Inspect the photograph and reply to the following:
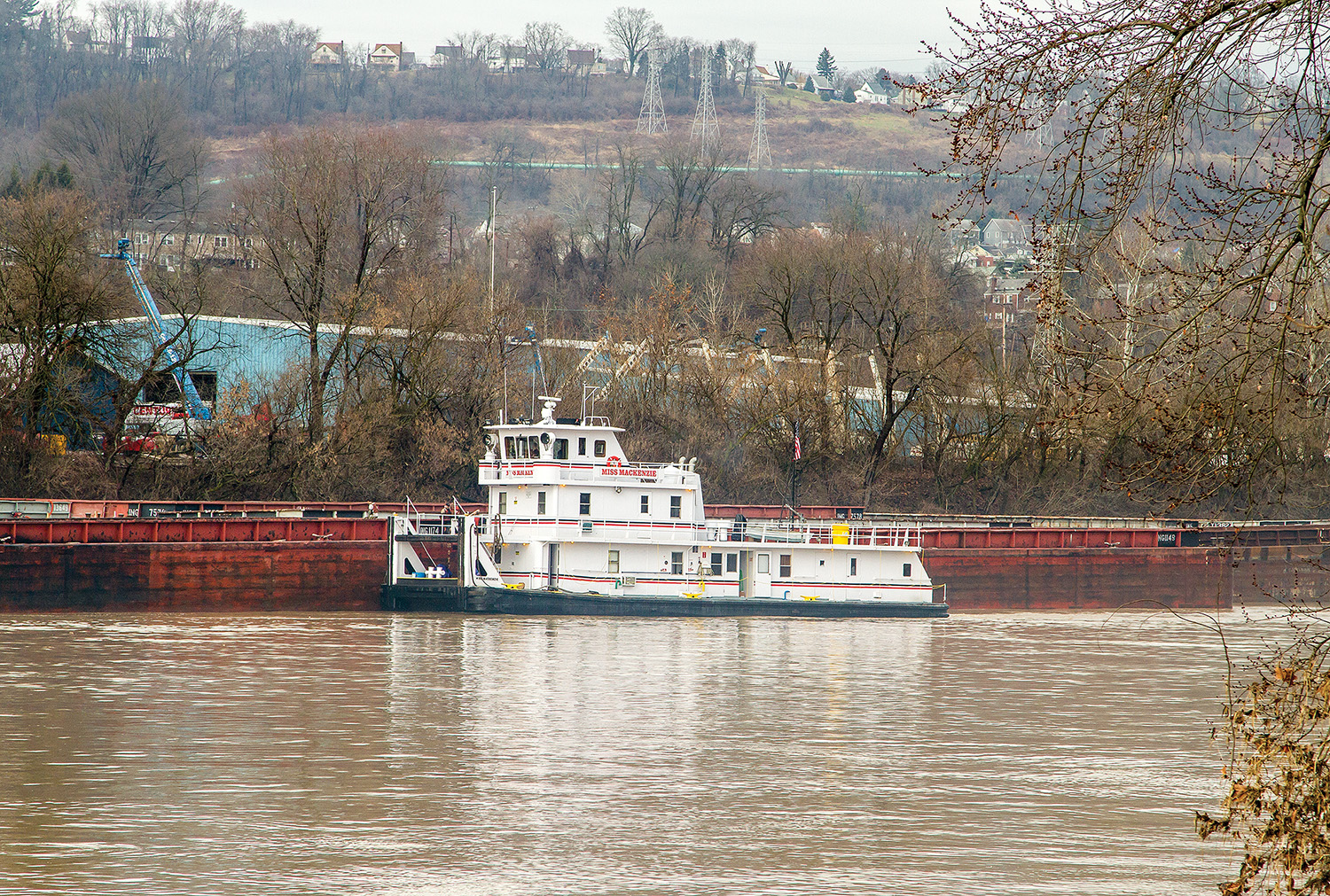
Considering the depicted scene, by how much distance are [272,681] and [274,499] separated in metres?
25.0

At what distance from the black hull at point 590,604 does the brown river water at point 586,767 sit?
16.9 ft

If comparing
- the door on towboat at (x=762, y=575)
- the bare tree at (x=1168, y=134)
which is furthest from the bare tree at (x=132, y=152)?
the bare tree at (x=1168, y=134)

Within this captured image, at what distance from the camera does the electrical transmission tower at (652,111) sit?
18024 centimetres

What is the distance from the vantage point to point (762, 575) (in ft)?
145

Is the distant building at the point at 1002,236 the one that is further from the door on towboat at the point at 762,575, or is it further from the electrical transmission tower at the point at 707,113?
the door on towboat at the point at 762,575

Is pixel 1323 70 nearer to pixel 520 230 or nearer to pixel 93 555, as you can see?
pixel 93 555

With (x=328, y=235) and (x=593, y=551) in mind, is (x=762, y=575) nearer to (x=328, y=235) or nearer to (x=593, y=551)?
(x=593, y=551)

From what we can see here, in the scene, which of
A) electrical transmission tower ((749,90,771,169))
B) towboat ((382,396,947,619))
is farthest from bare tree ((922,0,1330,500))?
electrical transmission tower ((749,90,771,169))

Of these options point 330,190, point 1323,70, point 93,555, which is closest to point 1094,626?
point 93,555

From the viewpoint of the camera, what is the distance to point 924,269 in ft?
211

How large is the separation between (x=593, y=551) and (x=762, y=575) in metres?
5.52

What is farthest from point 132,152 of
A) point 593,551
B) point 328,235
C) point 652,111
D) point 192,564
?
point 652,111

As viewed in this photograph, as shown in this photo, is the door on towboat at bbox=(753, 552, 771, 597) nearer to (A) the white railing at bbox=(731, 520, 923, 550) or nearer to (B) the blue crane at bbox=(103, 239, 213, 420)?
(A) the white railing at bbox=(731, 520, 923, 550)

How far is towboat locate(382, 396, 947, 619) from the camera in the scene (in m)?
41.6
